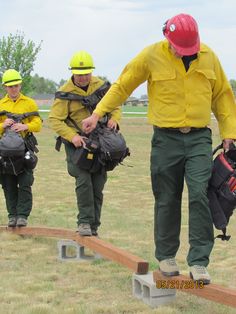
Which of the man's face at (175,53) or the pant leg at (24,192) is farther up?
the man's face at (175,53)

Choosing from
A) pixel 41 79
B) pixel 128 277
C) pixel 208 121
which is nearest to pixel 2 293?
pixel 128 277

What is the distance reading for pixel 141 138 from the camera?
26.5 m

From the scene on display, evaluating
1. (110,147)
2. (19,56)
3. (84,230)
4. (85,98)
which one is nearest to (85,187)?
(84,230)

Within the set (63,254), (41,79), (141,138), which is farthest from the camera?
(41,79)

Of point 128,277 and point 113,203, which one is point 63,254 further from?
point 113,203

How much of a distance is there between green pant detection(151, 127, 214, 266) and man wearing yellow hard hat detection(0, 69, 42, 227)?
2844 millimetres

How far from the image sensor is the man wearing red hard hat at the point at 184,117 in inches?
201

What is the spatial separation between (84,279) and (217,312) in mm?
1560

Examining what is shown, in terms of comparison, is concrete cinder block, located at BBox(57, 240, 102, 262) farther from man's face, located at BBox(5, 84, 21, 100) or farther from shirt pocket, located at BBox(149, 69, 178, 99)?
shirt pocket, located at BBox(149, 69, 178, 99)

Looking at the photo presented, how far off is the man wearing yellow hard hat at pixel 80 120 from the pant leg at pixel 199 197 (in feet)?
6.24

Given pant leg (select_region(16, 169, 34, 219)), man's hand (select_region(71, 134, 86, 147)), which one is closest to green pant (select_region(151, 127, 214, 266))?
man's hand (select_region(71, 134, 86, 147))

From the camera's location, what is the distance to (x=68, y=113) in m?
7.07

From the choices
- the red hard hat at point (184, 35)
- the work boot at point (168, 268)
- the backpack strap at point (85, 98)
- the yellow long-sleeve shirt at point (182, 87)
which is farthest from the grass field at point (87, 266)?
the red hard hat at point (184, 35)

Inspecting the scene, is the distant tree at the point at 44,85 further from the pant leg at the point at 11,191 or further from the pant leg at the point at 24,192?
the pant leg at the point at 24,192
